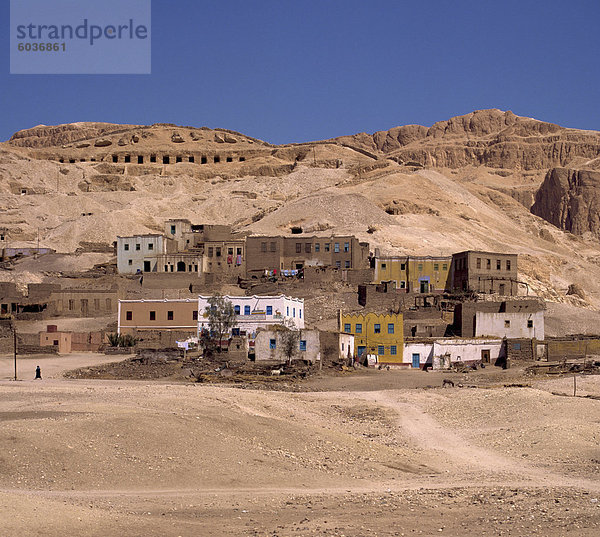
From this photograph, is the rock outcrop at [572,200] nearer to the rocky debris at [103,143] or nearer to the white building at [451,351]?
the rocky debris at [103,143]

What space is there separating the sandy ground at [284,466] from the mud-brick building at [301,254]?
29.8m

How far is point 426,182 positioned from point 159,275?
4731 cm

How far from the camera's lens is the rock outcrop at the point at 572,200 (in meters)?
147

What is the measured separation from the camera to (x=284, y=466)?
19.8 meters

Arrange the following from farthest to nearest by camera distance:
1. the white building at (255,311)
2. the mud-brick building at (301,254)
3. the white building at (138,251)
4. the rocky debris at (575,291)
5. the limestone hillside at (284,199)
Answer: the limestone hillside at (284,199), the rocky debris at (575,291), the white building at (138,251), the mud-brick building at (301,254), the white building at (255,311)

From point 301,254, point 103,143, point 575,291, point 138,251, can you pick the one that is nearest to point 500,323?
point 301,254

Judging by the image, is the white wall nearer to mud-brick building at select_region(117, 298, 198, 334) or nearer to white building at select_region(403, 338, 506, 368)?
white building at select_region(403, 338, 506, 368)

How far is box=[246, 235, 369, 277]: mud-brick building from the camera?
59.9 meters

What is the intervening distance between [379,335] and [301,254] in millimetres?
17637

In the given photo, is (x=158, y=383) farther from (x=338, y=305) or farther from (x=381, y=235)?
(x=381, y=235)

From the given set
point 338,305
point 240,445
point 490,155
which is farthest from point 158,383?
point 490,155

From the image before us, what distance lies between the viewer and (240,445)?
68.3ft

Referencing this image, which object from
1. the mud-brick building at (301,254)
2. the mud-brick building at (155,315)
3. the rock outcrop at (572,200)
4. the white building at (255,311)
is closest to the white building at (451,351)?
the white building at (255,311)

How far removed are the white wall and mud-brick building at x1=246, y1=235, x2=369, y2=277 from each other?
14.5 m
